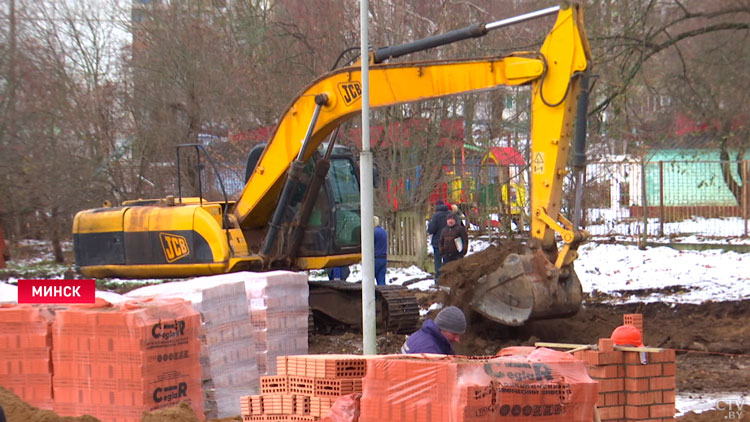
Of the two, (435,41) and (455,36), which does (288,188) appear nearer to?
(435,41)

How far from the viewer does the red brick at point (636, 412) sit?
24.7 feet

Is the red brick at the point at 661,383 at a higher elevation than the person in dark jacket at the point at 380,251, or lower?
lower

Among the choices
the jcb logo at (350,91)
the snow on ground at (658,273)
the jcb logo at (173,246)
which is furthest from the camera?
the snow on ground at (658,273)

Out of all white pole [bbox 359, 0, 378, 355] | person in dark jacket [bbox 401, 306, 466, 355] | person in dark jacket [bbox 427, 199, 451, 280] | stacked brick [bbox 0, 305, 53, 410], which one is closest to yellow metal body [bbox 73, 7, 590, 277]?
white pole [bbox 359, 0, 378, 355]

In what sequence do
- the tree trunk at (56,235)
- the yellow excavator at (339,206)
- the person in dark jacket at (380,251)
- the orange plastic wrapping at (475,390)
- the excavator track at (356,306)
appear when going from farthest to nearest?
the tree trunk at (56,235)
the person in dark jacket at (380,251)
the excavator track at (356,306)
the yellow excavator at (339,206)
the orange plastic wrapping at (475,390)

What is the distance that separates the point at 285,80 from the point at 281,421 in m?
18.1

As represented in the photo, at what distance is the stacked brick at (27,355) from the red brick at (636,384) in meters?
4.95

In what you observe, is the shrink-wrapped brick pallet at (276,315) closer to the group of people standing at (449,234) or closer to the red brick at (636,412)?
the red brick at (636,412)

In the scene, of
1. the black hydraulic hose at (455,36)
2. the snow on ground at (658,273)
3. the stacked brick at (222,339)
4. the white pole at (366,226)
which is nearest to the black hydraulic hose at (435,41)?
the black hydraulic hose at (455,36)

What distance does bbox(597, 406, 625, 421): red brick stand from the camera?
7492 millimetres

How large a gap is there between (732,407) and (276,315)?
4.80m

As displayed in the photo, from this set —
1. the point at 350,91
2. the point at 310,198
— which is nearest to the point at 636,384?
the point at 350,91

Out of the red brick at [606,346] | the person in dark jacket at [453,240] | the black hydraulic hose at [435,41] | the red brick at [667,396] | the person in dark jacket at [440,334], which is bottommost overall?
the red brick at [667,396]

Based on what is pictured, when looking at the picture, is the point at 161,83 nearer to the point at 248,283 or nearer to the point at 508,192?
the point at 508,192
